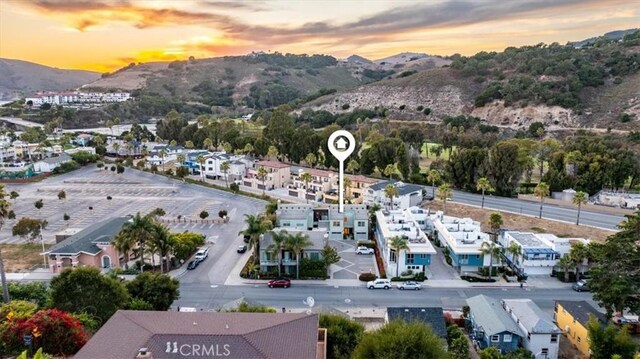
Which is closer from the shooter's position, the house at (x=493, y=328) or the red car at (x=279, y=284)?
the house at (x=493, y=328)

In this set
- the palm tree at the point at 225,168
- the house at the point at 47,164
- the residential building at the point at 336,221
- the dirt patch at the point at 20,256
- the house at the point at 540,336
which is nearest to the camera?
the house at the point at 540,336

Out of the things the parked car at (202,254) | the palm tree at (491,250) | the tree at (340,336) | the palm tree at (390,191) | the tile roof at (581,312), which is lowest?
the parked car at (202,254)

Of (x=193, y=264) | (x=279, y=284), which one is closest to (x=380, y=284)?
(x=279, y=284)

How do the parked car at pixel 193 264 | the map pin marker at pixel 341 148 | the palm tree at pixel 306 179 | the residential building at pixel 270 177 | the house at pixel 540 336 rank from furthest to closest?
the residential building at pixel 270 177 < the palm tree at pixel 306 179 < the parked car at pixel 193 264 < the map pin marker at pixel 341 148 < the house at pixel 540 336

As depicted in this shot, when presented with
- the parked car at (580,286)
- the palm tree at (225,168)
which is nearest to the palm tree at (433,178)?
the parked car at (580,286)

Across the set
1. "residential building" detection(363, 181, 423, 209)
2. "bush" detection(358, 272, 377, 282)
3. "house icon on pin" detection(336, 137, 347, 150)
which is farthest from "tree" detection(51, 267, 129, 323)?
"residential building" detection(363, 181, 423, 209)

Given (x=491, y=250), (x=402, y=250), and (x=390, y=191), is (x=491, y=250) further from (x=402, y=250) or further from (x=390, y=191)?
(x=390, y=191)

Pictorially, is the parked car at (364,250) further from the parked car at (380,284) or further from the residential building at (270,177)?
the residential building at (270,177)

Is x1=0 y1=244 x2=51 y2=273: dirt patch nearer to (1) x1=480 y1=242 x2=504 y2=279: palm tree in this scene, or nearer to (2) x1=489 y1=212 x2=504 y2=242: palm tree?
(1) x1=480 y1=242 x2=504 y2=279: palm tree
